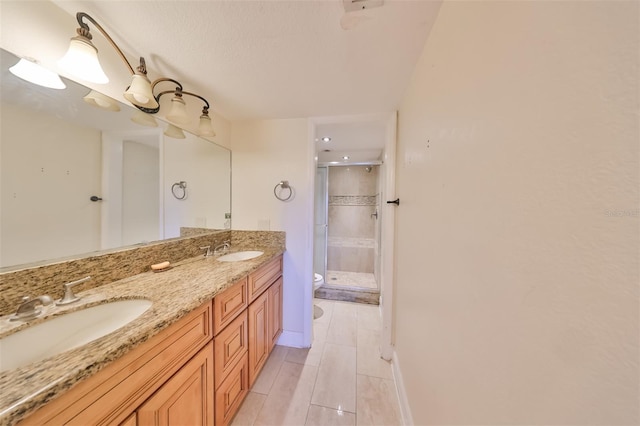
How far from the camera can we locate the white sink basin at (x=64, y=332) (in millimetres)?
606

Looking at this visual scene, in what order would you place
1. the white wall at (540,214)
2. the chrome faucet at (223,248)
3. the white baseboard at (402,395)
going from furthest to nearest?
the chrome faucet at (223,248)
the white baseboard at (402,395)
the white wall at (540,214)

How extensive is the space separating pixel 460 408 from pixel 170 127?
2.03 metres

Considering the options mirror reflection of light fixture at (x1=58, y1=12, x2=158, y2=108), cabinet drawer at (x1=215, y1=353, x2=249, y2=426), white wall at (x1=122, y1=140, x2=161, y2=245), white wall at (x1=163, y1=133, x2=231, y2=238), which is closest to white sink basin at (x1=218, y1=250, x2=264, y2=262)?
white wall at (x1=163, y1=133, x2=231, y2=238)

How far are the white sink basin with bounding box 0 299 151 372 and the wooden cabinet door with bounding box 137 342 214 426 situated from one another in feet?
1.05

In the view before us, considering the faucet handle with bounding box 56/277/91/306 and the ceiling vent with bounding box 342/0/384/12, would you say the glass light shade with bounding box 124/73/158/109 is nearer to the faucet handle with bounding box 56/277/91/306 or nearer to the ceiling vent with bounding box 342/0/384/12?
the faucet handle with bounding box 56/277/91/306

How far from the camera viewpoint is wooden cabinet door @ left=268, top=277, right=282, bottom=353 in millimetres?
1637

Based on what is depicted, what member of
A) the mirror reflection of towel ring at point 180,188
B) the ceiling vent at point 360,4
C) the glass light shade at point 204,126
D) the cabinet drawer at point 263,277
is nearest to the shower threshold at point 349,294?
the cabinet drawer at point 263,277

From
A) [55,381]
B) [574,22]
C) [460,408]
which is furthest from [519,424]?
[55,381]

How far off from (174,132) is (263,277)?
4.01 feet

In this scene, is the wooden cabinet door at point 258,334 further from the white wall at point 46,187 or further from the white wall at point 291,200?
the white wall at point 46,187

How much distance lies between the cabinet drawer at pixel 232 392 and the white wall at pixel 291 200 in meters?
0.62

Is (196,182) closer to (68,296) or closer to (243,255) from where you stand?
(243,255)

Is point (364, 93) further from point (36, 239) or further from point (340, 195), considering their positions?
point (340, 195)

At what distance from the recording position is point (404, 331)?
1342mm
